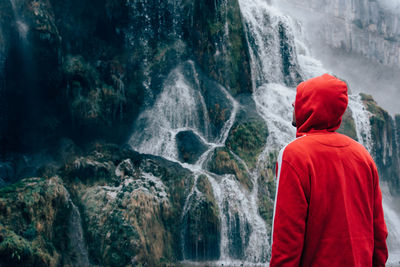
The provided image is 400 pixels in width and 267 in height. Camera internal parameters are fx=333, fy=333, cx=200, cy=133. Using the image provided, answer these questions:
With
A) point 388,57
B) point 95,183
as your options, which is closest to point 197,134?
point 95,183

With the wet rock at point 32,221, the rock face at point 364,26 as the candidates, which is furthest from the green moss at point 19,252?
the rock face at point 364,26

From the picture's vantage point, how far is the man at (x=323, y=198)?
1.23m

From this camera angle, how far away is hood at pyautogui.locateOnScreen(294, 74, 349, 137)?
1337 millimetres

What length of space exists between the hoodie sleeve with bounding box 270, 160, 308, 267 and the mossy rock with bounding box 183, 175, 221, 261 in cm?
498

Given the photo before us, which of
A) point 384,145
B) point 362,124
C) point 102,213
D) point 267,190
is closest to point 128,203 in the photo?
point 102,213

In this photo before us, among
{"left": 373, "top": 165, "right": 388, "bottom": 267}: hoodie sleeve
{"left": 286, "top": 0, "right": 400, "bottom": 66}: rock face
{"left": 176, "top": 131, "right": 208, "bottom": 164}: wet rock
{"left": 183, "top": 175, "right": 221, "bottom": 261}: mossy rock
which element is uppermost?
{"left": 286, "top": 0, "right": 400, "bottom": 66}: rock face

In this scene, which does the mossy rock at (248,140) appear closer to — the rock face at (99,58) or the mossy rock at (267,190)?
the mossy rock at (267,190)

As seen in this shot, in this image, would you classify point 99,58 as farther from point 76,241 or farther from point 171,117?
point 76,241

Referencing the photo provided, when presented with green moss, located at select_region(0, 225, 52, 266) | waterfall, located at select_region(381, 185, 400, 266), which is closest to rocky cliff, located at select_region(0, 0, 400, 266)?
green moss, located at select_region(0, 225, 52, 266)

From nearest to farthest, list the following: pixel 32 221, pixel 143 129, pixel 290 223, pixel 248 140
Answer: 1. pixel 290 223
2. pixel 32 221
3. pixel 248 140
4. pixel 143 129

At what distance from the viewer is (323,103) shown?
1.34 meters

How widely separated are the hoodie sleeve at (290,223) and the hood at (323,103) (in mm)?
230

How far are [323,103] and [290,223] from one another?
49cm

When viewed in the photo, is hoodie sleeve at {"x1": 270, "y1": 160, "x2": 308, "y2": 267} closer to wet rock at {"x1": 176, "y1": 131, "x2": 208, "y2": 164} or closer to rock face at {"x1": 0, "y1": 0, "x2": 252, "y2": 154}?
wet rock at {"x1": 176, "y1": 131, "x2": 208, "y2": 164}
